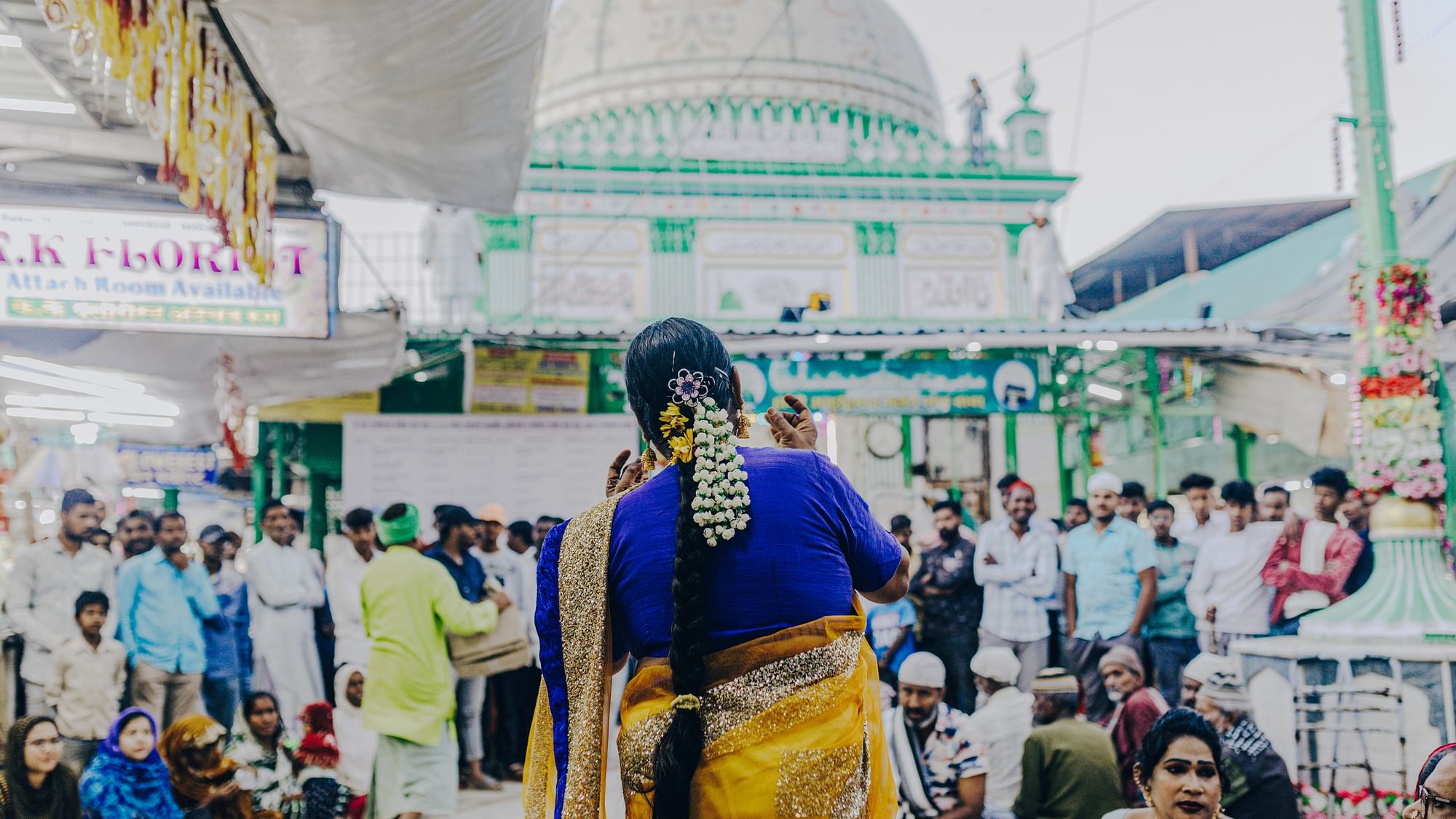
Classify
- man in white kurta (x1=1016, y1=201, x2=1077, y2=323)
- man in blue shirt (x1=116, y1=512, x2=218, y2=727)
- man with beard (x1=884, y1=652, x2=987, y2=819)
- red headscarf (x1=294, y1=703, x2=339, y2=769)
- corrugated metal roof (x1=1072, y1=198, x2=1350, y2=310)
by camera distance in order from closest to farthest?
man with beard (x1=884, y1=652, x2=987, y2=819)
red headscarf (x1=294, y1=703, x2=339, y2=769)
man in blue shirt (x1=116, y1=512, x2=218, y2=727)
man in white kurta (x1=1016, y1=201, x2=1077, y2=323)
corrugated metal roof (x1=1072, y1=198, x2=1350, y2=310)

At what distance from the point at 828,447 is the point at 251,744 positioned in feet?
14.3

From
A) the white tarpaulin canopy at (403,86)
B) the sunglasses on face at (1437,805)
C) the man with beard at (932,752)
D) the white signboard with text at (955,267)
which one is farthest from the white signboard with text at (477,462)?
the white signboard with text at (955,267)

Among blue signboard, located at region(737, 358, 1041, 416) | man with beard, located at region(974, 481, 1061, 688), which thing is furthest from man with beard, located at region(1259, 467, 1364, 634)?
blue signboard, located at region(737, 358, 1041, 416)

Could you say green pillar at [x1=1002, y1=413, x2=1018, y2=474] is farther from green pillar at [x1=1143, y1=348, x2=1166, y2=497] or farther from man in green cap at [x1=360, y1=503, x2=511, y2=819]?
man in green cap at [x1=360, y1=503, x2=511, y2=819]

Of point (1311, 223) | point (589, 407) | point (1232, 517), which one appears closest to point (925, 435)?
point (1311, 223)

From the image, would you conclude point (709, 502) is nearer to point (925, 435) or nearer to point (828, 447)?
point (828, 447)

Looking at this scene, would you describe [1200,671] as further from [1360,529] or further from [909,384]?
[909,384]

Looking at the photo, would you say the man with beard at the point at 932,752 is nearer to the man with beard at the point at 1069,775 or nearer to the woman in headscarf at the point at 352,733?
the man with beard at the point at 1069,775

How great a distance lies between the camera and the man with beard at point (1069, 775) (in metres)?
4.70

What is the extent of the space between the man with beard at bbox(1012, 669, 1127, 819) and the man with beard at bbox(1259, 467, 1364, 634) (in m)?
2.42

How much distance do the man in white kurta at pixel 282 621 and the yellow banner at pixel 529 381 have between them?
8.05 ft

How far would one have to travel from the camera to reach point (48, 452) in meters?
10.9

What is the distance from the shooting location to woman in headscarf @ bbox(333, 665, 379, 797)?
6.79 meters

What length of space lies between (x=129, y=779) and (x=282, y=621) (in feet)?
7.10
